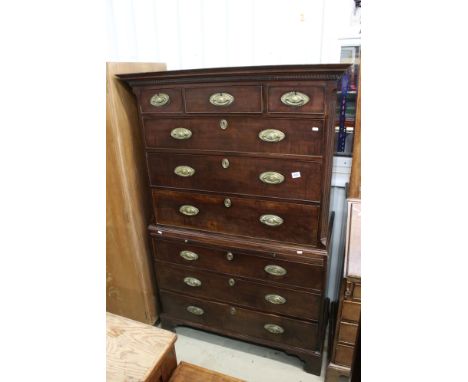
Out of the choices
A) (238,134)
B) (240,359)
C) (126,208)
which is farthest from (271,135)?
(240,359)

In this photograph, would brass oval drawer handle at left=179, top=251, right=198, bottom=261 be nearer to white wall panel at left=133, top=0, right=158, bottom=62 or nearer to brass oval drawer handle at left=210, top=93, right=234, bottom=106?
brass oval drawer handle at left=210, top=93, right=234, bottom=106

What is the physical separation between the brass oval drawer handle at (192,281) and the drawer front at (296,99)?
3.46 ft

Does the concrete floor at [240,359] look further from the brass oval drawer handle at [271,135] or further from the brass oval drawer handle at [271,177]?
the brass oval drawer handle at [271,135]

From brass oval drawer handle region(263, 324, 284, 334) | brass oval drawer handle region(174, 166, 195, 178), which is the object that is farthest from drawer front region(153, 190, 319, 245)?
brass oval drawer handle region(263, 324, 284, 334)

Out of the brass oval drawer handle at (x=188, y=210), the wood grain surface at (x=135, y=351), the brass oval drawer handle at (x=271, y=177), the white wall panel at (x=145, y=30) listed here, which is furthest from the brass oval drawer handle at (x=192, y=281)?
the white wall panel at (x=145, y=30)

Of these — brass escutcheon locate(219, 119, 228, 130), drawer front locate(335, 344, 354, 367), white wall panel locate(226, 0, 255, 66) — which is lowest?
drawer front locate(335, 344, 354, 367)

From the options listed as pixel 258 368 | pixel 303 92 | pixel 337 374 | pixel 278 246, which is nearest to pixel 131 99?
pixel 303 92

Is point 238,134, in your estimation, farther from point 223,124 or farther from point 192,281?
point 192,281

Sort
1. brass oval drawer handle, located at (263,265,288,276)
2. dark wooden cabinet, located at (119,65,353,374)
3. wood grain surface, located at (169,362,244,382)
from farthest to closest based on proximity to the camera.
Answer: brass oval drawer handle, located at (263,265,288,276) < dark wooden cabinet, located at (119,65,353,374) < wood grain surface, located at (169,362,244,382)

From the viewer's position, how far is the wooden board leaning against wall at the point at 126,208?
1.56m

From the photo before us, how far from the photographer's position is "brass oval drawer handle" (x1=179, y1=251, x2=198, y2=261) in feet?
5.48

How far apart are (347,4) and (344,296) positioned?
1.45 metres

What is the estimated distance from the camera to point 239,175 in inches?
55.8

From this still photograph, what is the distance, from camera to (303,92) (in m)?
1.20
